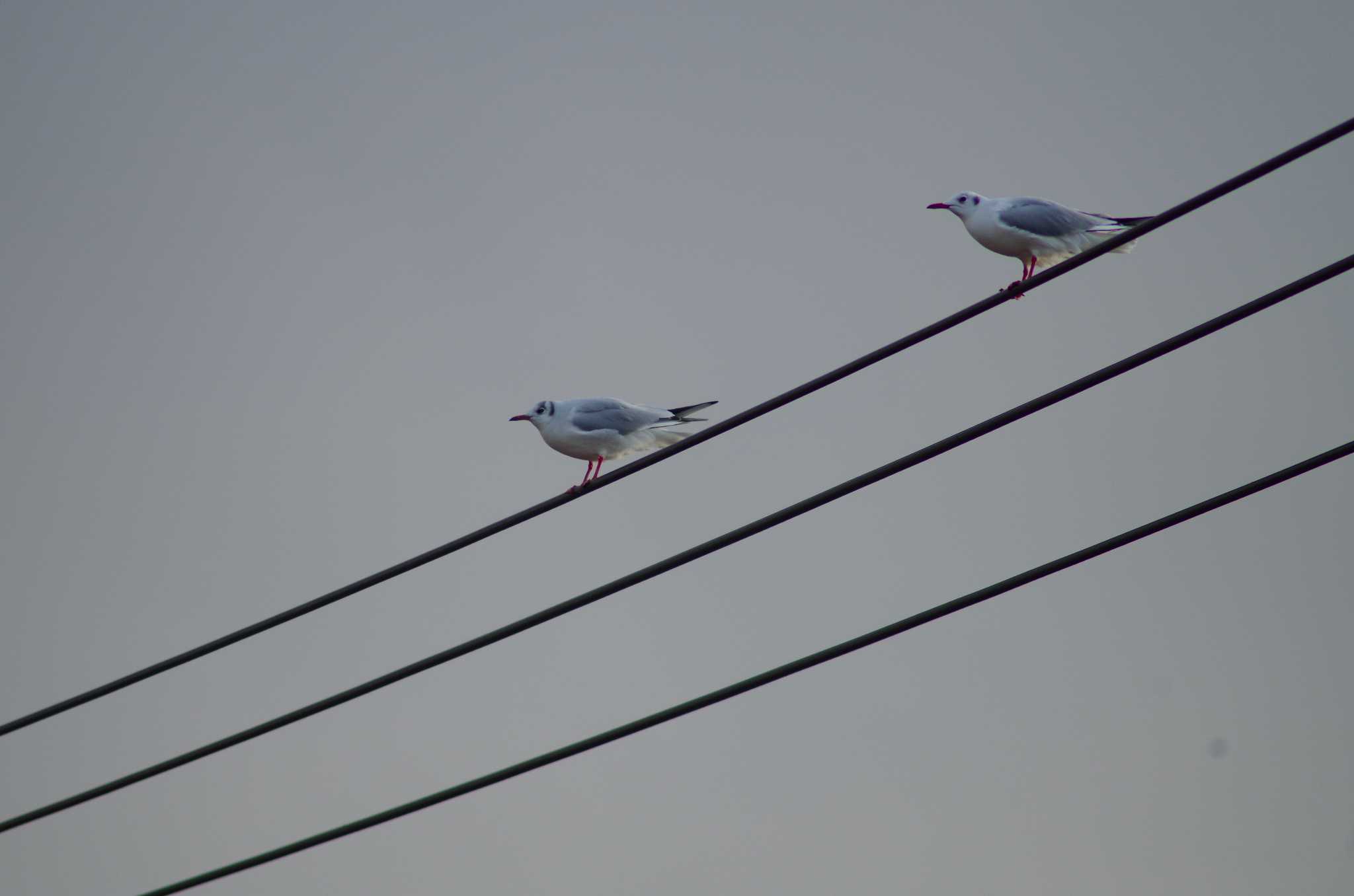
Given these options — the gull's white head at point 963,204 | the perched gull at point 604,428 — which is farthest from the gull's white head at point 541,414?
the gull's white head at point 963,204

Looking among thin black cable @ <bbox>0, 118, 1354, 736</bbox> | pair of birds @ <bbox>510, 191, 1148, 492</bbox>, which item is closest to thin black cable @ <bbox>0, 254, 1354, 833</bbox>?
thin black cable @ <bbox>0, 118, 1354, 736</bbox>

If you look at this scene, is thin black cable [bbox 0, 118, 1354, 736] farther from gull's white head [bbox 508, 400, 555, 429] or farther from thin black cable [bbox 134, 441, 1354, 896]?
gull's white head [bbox 508, 400, 555, 429]

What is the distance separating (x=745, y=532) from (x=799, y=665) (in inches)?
17.8

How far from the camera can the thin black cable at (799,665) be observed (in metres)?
4.64

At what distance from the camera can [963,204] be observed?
9367mm

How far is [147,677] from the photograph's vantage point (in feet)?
19.1

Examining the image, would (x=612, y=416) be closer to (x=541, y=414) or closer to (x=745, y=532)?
(x=541, y=414)

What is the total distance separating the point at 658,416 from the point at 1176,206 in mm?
4933

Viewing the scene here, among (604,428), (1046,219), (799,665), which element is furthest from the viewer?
(604,428)

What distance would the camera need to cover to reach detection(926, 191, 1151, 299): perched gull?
873 centimetres

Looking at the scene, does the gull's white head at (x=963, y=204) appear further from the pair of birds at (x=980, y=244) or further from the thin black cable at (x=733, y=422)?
the thin black cable at (x=733, y=422)

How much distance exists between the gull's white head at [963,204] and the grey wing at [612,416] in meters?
2.03

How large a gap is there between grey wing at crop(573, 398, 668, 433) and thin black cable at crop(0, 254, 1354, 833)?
4067 millimetres

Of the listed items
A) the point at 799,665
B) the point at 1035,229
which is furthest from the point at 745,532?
the point at 1035,229
